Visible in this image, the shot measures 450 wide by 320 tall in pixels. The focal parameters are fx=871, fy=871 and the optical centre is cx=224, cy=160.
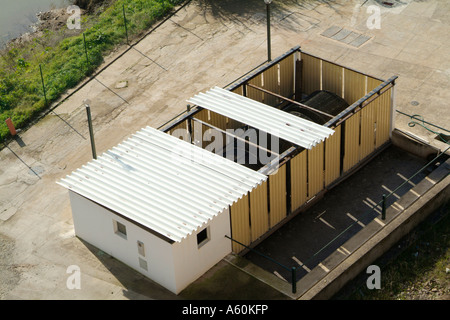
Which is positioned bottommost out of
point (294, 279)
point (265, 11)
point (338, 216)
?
point (338, 216)

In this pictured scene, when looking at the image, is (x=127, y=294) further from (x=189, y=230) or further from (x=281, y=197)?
(x=281, y=197)

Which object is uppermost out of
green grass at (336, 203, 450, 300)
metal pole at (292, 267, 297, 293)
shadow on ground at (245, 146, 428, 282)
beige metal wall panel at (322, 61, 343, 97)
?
beige metal wall panel at (322, 61, 343, 97)

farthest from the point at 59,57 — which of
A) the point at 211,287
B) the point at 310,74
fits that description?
the point at 211,287

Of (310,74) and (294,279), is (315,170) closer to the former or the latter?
(294,279)

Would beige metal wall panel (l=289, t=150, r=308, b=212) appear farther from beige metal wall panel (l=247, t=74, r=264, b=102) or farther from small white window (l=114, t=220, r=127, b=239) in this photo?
small white window (l=114, t=220, r=127, b=239)

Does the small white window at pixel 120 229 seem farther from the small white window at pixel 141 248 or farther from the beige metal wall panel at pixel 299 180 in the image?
the beige metal wall panel at pixel 299 180
